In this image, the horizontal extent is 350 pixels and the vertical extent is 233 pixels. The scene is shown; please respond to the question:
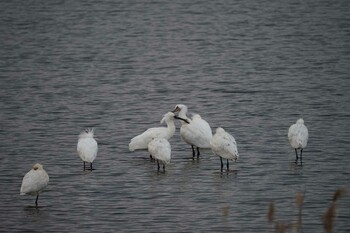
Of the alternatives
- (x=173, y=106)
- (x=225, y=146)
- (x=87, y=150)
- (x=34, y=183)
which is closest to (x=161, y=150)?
(x=225, y=146)

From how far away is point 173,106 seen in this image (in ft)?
95.2

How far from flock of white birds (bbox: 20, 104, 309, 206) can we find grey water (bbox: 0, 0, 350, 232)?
0.37 m

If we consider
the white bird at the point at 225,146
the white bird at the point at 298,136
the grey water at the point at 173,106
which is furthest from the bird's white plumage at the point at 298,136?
the white bird at the point at 225,146

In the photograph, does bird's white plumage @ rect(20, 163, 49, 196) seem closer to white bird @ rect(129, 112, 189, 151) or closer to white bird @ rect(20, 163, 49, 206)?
white bird @ rect(20, 163, 49, 206)

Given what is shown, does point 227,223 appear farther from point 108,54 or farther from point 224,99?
point 108,54

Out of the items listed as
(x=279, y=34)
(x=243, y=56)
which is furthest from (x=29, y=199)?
(x=279, y=34)

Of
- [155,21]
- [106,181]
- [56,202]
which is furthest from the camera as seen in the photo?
[155,21]

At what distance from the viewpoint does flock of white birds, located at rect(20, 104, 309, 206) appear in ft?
53.8

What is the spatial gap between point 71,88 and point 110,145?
10.5m

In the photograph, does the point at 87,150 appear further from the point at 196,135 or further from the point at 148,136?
the point at 196,135

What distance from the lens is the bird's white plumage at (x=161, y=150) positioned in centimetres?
1872

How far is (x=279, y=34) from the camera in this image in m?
46.5

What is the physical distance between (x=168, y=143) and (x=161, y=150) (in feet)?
1.27

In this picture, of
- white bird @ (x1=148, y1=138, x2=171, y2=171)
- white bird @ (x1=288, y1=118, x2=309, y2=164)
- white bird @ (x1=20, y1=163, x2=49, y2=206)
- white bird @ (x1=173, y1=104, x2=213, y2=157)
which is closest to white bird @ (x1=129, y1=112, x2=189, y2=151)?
white bird @ (x1=173, y1=104, x2=213, y2=157)
